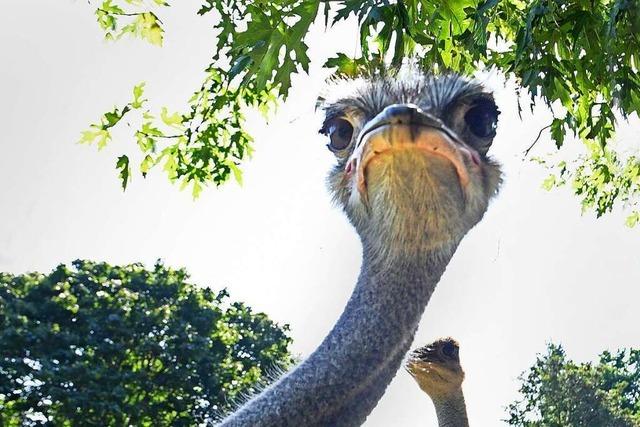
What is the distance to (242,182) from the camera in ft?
20.3

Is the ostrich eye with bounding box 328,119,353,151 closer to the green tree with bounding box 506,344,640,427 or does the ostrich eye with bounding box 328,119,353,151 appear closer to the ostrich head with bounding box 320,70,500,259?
the ostrich head with bounding box 320,70,500,259

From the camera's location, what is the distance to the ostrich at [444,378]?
15.5ft

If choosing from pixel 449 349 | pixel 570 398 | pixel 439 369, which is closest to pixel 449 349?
pixel 449 349

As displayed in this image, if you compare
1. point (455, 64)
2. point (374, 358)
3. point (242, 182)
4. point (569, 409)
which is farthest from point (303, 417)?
point (569, 409)

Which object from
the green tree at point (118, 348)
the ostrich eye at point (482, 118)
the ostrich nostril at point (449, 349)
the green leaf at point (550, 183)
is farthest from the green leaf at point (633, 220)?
the green tree at point (118, 348)

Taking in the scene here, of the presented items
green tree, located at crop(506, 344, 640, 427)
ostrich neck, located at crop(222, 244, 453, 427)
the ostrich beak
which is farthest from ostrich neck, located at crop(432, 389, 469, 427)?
green tree, located at crop(506, 344, 640, 427)

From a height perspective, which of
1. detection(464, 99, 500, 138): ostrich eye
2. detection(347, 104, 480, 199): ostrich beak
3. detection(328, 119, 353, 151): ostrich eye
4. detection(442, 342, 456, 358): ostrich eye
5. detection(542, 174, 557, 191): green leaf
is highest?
detection(542, 174, 557, 191): green leaf

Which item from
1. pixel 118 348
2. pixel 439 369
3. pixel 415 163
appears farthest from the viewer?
pixel 118 348

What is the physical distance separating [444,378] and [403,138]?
194 centimetres

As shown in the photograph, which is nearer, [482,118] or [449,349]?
[482,118]

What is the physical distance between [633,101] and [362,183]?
0.96 meters

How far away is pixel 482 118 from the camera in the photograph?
3.80 m

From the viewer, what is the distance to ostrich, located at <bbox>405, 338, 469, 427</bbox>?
474cm

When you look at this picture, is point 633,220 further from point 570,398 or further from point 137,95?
point 570,398
